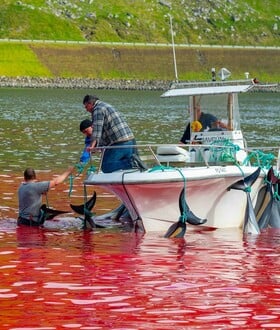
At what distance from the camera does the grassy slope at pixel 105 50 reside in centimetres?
16938

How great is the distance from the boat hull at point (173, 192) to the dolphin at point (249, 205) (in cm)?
10

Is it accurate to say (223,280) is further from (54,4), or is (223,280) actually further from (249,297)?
(54,4)

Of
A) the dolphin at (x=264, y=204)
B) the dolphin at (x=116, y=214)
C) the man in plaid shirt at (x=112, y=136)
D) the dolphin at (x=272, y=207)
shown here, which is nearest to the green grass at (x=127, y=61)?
the dolphin at (x=116, y=214)

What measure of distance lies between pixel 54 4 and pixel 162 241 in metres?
171

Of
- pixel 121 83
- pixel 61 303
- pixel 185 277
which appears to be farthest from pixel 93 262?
pixel 121 83

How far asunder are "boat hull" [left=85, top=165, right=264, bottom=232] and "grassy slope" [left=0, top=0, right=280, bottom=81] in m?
139

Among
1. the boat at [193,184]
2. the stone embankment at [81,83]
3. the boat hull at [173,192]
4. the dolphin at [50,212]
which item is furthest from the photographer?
the stone embankment at [81,83]

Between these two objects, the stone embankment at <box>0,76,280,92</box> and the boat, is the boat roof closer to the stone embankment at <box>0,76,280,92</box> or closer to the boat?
the boat

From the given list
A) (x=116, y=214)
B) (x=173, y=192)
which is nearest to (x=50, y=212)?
(x=116, y=214)

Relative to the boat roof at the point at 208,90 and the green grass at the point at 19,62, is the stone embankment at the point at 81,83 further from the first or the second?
the boat roof at the point at 208,90

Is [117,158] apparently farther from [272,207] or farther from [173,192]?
[272,207]

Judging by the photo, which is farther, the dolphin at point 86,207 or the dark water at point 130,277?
the dolphin at point 86,207

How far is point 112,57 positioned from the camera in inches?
6954

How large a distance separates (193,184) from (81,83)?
14211 cm
